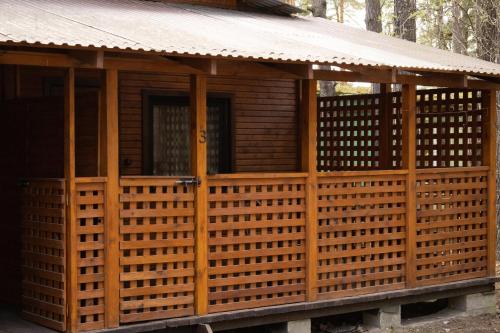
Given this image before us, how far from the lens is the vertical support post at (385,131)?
11.6m

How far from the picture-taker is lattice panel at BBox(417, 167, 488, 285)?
10.2 meters

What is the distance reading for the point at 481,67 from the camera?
10.3 meters

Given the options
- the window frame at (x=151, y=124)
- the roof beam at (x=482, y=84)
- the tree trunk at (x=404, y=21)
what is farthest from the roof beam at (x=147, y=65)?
the tree trunk at (x=404, y=21)

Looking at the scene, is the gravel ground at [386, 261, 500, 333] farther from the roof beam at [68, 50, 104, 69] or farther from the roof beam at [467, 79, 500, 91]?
the roof beam at [68, 50, 104, 69]

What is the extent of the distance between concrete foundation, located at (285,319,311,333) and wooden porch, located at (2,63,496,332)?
245 mm

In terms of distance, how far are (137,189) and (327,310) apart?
106 inches

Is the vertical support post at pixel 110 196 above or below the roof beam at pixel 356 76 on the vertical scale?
below

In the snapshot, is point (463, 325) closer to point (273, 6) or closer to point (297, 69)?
point (297, 69)

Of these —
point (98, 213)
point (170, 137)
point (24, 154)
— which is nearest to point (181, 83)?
point (170, 137)

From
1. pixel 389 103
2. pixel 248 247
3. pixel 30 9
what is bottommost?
pixel 248 247

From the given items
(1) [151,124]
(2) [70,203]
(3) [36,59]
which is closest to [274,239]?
(2) [70,203]

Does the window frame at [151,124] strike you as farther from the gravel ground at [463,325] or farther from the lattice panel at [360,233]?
the gravel ground at [463,325]

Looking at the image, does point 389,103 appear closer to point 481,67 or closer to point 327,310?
point 481,67

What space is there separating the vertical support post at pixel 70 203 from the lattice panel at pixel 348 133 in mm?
5329
